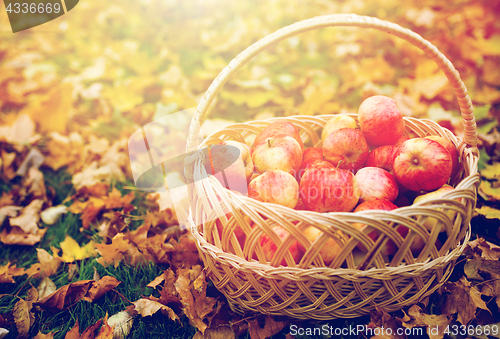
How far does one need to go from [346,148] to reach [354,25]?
440 millimetres

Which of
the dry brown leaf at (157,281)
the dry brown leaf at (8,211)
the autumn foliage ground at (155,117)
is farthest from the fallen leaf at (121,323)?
the dry brown leaf at (8,211)

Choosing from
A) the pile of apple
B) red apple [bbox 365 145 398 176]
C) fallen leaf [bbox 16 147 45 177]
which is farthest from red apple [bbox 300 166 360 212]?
fallen leaf [bbox 16 147 45 177]

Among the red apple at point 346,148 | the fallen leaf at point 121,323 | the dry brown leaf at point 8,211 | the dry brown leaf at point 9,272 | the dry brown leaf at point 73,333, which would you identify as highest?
the red apple at point 346,148

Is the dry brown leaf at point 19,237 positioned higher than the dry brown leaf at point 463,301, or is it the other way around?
the dry brown leaf at point 19,237

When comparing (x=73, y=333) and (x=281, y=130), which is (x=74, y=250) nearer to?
(x=73, y=333)

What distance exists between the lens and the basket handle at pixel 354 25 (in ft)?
3.25

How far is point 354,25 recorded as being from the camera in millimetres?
1001

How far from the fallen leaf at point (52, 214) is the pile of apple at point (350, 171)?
1.11 m

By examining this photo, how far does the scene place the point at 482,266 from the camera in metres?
1.19

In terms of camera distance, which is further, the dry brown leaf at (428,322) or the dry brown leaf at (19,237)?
the dry brown leaf at (19,237)

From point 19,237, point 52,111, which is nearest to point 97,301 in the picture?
point 19,237

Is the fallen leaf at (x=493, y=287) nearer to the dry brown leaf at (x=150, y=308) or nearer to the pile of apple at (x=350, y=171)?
the pile of apple at (x=350, y=171)

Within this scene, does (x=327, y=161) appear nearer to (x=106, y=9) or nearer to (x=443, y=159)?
(x=443, y=159)

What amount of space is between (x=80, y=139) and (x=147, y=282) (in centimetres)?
143
